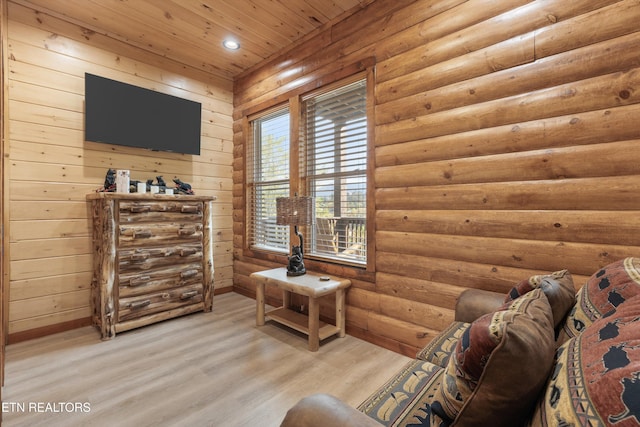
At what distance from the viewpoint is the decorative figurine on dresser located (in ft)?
8.79

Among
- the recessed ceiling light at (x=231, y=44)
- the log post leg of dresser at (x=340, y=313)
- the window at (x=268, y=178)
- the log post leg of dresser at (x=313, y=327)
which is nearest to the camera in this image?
the log post leg of dresser at (x=313, y=327)

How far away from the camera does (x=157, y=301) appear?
296 centimetres

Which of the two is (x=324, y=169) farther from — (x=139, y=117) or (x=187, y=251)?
(x=139, y=117)

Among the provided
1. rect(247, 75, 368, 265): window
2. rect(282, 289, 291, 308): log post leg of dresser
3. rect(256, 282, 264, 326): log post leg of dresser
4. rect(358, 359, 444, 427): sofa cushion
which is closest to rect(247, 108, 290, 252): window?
rect(247, 75, 368, 265): window

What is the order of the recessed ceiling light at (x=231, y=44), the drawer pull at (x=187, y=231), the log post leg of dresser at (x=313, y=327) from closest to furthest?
the log post leg of dresser at (x=313, y=327), the drawer pull at (x=187, y=231), the recessed ceiling light at (x=231, y=44)

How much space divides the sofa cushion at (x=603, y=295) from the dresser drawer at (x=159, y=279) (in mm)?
3088

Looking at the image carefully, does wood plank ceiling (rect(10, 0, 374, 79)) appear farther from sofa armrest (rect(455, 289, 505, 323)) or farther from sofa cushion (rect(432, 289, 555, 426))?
sofa cushion (rect(432, 289, 555, 426))

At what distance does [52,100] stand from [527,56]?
391cm

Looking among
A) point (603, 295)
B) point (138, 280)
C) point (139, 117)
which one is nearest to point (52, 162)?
point (139, 117)

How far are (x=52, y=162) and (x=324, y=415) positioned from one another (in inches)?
134

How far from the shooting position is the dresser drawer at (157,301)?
9.06 ft

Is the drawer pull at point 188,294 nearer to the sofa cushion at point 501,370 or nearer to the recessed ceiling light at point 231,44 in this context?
the recessed ceiling light at point 231,44

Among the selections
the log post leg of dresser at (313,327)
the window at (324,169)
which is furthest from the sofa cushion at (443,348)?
the window at (324,169)

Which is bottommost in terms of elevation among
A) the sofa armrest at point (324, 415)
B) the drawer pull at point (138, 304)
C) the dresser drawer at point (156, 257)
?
the drawer pull at point (138, 304)
